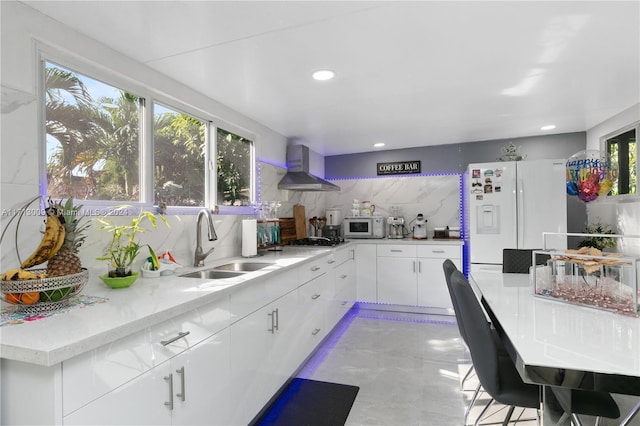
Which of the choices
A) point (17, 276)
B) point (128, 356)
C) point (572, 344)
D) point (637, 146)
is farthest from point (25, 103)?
point (637, 146)

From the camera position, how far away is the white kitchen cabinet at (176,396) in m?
1.08

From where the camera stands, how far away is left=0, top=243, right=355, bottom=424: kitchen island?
965mm

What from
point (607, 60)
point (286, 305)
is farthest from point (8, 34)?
point (607, 60)

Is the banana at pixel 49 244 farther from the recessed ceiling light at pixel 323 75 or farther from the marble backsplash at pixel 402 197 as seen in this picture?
the marble backsplash at pixel 402 197

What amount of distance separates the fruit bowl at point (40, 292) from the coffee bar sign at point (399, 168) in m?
4.14

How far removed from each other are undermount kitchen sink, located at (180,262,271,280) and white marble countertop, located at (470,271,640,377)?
1560mm

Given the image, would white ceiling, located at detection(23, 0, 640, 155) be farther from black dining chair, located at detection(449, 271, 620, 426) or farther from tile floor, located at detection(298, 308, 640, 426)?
tile floor, located at detection(298, 308, 640, 426)

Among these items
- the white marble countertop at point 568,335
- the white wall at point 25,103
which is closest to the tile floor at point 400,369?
the white marble countertop at point 568,335

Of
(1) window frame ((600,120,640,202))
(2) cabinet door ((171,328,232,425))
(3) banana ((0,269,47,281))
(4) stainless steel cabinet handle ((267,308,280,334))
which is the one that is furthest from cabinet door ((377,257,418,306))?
(3) banana ((0,269,47,281))

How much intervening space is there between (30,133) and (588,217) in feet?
16.8

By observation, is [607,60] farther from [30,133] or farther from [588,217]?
[30,133]

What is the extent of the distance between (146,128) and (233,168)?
99 cm

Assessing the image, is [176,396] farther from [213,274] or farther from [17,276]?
[213,274]

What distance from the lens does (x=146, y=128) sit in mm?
2184
